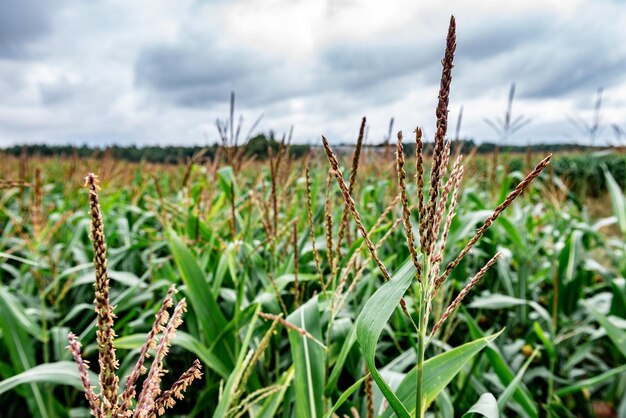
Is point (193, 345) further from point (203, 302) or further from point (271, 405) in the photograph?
point (271, 405)

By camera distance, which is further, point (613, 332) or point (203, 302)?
point (613, 332)

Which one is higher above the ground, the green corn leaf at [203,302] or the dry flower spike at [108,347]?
the dry flower spike at [108,347]

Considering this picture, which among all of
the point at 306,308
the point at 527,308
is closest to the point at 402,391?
the point at 306,308

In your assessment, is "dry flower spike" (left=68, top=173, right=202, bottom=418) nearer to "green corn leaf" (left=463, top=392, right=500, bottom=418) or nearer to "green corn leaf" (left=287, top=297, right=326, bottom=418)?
"green corn leaf" (left=463, top=392, right=500, bottom=418)

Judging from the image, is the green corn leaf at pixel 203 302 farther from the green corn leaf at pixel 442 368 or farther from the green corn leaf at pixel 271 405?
the green corn leaf at pixel 442 368

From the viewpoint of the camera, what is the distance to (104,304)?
444mm

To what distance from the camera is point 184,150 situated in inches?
372

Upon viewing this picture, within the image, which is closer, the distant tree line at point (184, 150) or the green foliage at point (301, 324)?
Answer: the green foliage at point (301, 324)

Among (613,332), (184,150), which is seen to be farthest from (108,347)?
(184,150)

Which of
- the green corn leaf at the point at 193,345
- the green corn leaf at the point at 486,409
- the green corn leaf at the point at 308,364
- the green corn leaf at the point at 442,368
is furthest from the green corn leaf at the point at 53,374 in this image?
the green corn leaf at the point at 486,409

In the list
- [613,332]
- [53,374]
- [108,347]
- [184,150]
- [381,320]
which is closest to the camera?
[108,347]

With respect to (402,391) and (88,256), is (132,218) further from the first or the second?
(402,391)

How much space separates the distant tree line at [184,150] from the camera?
3614 millimetres

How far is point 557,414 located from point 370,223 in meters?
1.26
